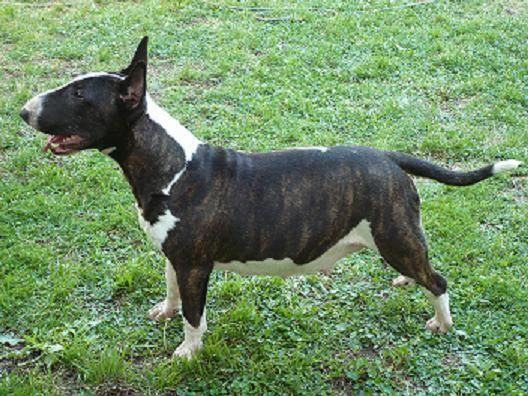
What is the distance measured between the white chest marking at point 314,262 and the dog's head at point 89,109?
1.05 m

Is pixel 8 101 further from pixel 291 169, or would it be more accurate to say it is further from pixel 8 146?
pixel 291 169

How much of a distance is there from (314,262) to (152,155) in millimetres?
1181

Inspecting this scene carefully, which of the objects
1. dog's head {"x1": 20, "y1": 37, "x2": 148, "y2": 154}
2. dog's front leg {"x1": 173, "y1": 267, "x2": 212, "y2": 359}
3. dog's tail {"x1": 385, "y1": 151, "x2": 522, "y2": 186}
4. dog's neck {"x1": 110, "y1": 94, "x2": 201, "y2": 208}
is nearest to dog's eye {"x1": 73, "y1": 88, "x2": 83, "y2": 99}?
dog's head {"x1": 20, "y1": 37, "x2": 148, "y2": 154}

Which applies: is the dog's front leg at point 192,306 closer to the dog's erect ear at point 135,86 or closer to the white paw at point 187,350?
the white paw at point 187,350

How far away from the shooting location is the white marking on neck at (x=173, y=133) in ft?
13.3

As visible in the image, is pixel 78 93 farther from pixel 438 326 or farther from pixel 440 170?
pixel 438 326

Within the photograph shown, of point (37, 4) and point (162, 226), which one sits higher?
point (162, 226)

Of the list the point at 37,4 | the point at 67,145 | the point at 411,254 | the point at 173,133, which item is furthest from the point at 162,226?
the point at 37,4

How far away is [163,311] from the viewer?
15.6 feet

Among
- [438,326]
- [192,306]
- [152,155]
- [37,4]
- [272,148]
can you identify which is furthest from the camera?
[37,4]

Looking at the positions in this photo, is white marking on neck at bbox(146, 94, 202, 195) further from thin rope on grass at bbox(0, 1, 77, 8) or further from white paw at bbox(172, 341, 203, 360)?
thin rope on grass at bbox(0, 1, 77, 8)

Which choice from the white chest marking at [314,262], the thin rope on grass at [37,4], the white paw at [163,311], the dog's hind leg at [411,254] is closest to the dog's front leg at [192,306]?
the white chest marking at [314,262]

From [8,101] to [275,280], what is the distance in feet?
12.0

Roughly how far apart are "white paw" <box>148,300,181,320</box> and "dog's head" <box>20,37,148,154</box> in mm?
1289
